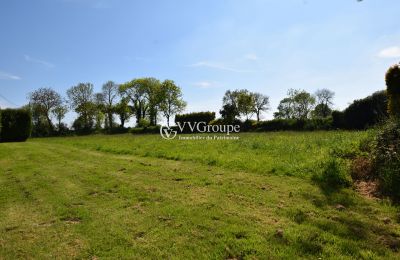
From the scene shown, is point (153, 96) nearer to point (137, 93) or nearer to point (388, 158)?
point (137, 93)

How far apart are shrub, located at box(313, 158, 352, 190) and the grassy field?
316 mm

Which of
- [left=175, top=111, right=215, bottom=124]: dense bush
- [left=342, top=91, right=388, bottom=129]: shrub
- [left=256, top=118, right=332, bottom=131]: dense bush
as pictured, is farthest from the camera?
[left=175, top=111, right=215, bottom=124]: dense bush

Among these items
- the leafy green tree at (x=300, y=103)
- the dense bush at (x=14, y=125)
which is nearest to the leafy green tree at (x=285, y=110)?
the leafy green tree at (x=300, y=103)

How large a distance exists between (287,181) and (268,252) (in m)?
4.20

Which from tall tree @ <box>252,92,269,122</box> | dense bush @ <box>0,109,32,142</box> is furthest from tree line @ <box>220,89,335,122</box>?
dense bush @ <box>0,109,32,142</box>

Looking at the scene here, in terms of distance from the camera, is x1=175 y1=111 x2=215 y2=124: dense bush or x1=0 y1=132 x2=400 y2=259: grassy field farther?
x1=175 y1=111 x2=215 y2=124: dense bush

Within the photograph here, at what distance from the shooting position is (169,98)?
6394 centimetres

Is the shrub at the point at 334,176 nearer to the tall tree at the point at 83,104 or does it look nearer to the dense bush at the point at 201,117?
the dense bush at the point at 201,117

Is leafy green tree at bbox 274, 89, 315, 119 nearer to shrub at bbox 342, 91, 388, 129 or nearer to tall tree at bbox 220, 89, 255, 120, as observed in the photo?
tall tree at bbox 220, 89, 255, 120

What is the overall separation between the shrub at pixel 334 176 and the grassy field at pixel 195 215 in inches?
12.4

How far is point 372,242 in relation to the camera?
479 cm

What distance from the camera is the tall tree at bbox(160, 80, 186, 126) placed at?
63.4 m

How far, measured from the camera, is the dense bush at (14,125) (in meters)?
29.0

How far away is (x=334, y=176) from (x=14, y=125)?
29652 millimetres
